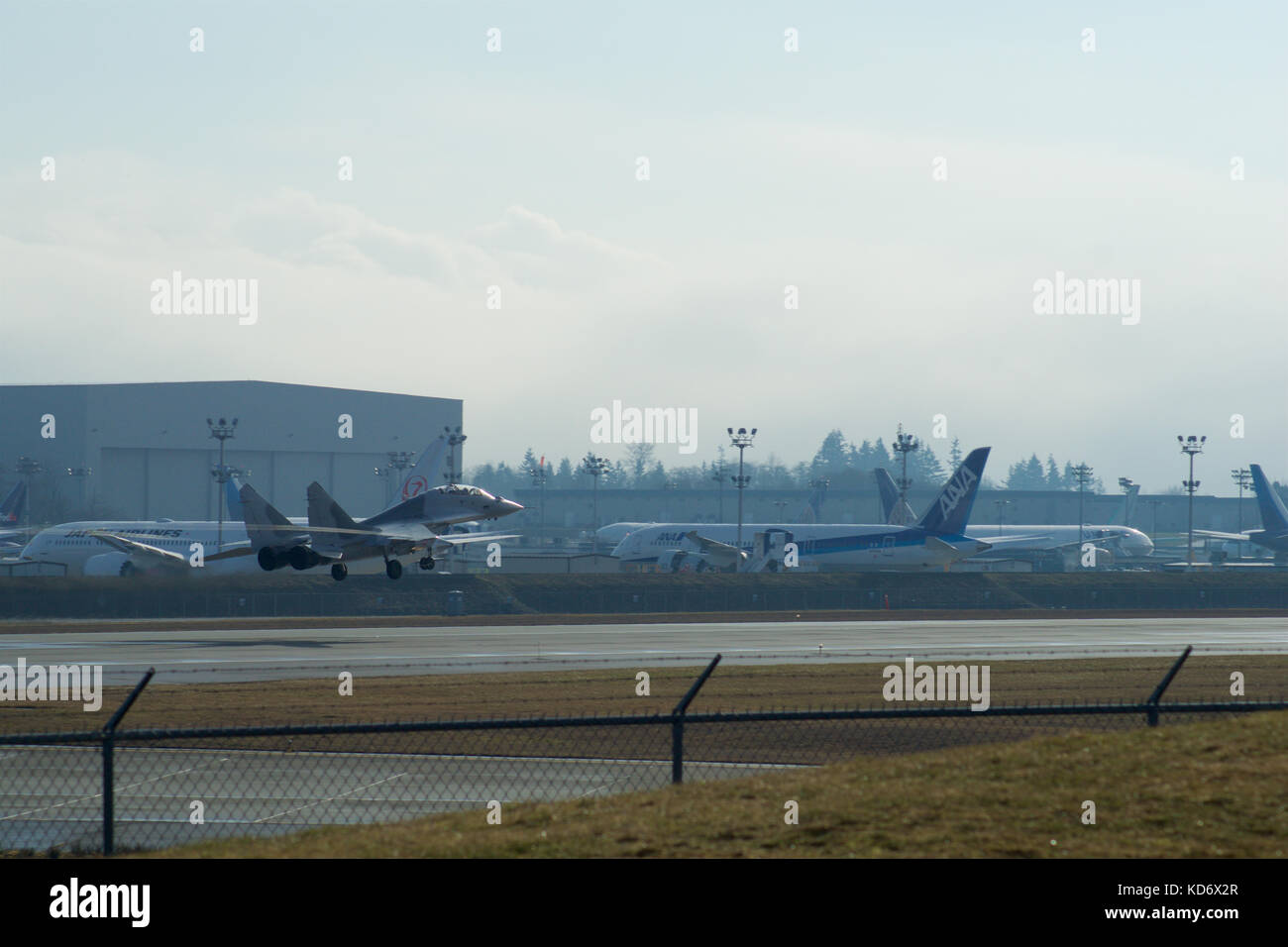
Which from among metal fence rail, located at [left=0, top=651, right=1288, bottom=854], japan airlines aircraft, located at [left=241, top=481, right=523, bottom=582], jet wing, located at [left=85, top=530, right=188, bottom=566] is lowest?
metal fence rail, located at [left=0, top=651, right=1288, bottom=854]

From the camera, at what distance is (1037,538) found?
106000mm

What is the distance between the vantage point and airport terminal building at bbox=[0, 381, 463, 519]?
408ft

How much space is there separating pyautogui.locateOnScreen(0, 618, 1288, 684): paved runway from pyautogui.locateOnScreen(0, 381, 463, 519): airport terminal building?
76.0 m

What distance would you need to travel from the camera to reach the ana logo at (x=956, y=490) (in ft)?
268

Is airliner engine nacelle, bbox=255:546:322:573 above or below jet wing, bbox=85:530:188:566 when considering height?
above

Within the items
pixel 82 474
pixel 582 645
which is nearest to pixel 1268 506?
pixel 582 645

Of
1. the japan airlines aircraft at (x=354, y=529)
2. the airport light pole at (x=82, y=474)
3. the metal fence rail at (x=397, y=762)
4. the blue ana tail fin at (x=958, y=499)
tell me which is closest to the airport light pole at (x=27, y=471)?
the airport light pole at (x=82, y=474)

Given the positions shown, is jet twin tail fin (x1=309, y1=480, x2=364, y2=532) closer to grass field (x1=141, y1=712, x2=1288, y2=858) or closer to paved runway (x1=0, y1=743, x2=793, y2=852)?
paved runway (x1=0, y1=743, x2=793, y2=852)

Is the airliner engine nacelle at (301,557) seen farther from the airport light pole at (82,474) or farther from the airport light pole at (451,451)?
the airport light pole at (82,474)

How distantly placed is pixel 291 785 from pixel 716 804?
291 inches

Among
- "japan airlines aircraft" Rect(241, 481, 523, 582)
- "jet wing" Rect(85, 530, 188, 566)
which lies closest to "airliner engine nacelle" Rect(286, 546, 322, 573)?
"japan airlines aircraft" Rect(241, 481, 523, 582)
